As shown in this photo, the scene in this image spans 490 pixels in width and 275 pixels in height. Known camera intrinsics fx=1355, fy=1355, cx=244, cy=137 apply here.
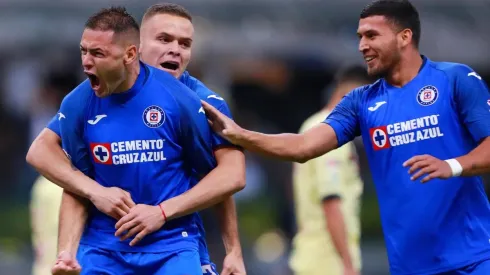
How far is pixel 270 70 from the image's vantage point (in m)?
22.8

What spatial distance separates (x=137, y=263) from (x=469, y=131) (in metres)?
2.17

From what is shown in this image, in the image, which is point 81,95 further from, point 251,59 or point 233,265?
point 251,59

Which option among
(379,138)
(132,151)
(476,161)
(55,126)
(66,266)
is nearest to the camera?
(66,266)

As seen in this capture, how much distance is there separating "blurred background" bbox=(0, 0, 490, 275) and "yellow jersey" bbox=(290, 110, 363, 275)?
7.04 metres

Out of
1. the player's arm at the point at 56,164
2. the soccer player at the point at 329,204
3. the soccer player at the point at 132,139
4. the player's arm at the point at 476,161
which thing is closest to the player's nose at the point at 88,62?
the soccer player at the point at 132,139

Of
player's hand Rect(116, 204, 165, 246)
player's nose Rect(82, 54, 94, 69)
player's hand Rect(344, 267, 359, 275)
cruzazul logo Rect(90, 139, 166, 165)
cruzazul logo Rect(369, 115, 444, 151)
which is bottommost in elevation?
player's hand Rect(116, 204, 165, 246)

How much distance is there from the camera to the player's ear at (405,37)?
28.2 ft

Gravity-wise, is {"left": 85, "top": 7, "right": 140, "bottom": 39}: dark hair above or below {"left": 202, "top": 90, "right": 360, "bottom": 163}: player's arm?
above

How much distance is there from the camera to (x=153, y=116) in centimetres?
779

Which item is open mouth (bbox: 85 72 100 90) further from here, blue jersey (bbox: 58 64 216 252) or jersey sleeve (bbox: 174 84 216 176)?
jersey sleeve (bbox: 174 84 216 176)

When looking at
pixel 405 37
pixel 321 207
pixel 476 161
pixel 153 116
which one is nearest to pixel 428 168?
pixel 476 161

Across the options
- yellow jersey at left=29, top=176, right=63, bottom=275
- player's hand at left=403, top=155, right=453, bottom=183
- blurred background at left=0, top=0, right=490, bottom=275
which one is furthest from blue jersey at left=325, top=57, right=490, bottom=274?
blurred background at left=0, top=0, right=490, bottom=275

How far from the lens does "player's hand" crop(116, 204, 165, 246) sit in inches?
301

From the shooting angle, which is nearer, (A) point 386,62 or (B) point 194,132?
(B) point 194,132
